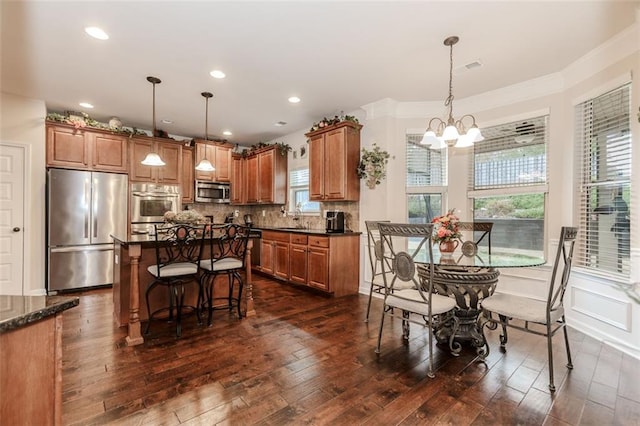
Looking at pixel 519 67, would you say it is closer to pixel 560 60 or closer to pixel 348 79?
pixel 560 60

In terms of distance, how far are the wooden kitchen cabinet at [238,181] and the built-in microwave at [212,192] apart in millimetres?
244

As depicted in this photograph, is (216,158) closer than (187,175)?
No

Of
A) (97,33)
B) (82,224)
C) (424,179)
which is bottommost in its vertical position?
(82,224)

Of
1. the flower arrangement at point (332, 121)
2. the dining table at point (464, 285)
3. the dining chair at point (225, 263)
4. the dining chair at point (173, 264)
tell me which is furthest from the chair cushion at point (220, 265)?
the flower arrangement at point (332, 121)

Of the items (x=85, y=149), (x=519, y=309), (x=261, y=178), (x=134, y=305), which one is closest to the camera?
(x=519, y=309)

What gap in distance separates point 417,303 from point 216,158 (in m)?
5.18

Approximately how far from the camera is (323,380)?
7.09ft

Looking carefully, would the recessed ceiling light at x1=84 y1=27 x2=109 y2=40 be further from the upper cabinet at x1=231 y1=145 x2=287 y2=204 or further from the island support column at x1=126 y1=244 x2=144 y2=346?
the upper cabinet at x1=231 y1=145 x2=287 y2=204

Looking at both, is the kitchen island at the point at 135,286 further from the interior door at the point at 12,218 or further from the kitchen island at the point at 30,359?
the interior door at the point at 12,218

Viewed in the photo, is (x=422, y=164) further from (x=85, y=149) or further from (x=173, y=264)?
(x=85, y=149)

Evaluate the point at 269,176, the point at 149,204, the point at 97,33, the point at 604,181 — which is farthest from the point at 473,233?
the point at 149,204

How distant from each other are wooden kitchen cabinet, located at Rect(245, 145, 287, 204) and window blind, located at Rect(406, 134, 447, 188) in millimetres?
2657

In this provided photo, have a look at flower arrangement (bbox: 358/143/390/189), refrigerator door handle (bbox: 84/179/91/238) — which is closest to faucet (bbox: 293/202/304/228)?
flower arrangement (bbox: 358/143/390/189)

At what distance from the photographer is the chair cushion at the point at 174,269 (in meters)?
2.88
